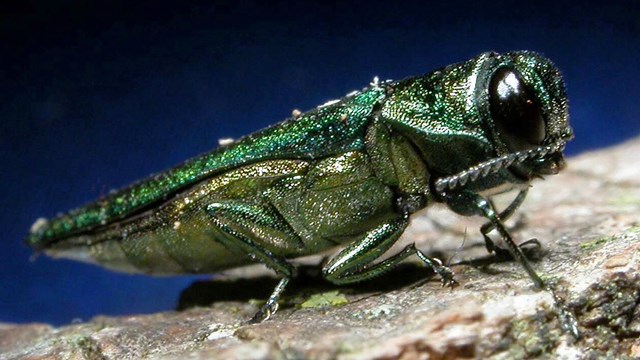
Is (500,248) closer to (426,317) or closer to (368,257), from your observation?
(368,257)

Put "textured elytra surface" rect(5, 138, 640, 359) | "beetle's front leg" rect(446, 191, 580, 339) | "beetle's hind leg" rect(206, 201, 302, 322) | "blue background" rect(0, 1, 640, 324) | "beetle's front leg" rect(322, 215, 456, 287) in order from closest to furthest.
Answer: "textured elytra surface" rect(5, 138, 640, 359)
"beetle's front leg" rect(446, 191, 580, 339)
"beetle's front leg" rect(322, 215, 456, 287)
"beetle's hind leg" rect(206, 201, 302, 322)
"blue background" rect(0, 1, 640, 324)

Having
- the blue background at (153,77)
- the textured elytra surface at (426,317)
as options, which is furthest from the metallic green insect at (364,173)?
the blue background at (153,77)

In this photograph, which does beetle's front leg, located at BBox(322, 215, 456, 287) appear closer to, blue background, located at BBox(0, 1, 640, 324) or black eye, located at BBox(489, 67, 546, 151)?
black eye, located at BBox(489, 67, 546, 151)

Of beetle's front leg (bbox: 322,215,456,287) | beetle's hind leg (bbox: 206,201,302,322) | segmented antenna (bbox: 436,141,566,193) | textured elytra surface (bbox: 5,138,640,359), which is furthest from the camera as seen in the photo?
beetle's hind leg (bbox: 206,201,302,322)

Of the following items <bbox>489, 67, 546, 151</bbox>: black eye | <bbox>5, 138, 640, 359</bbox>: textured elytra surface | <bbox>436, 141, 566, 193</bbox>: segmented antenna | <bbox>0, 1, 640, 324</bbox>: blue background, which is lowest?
<bbox>5, 138, 640, 359</bbox>: textured elytra surface

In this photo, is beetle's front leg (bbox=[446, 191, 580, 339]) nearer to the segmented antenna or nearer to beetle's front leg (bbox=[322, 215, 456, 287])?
the segmented antenna

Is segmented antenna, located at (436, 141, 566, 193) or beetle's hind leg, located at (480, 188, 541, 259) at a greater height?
segmented antenna, located at (436, 141, 566, 193)

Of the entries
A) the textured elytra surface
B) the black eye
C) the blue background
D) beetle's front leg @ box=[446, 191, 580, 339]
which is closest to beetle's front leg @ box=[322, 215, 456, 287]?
the textured elytra surface

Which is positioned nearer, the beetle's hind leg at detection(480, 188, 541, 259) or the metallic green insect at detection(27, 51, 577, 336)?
the metallic green insect at detection(27, 51, 577, 336)

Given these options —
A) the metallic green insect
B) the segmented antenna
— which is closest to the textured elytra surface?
the metallic green insect

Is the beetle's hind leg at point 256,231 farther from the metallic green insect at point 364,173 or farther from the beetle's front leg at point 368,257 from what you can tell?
the beetle's front leg at point 368,257
